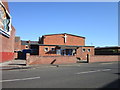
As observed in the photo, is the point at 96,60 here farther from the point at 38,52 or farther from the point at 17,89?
the point at 17,89

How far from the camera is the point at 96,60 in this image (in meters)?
30.1

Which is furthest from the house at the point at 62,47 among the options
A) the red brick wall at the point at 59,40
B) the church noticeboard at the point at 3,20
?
the church noticeboard at the point at 3,20

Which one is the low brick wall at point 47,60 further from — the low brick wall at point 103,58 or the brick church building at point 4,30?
the brick church building at point 4,30

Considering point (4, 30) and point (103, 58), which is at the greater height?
point (4, 30)

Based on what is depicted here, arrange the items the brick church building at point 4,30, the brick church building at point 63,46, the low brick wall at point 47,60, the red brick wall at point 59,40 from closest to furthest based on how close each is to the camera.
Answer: the low brick wall at point 47,60
the brick church building at point 4,30
the brick church building at point 63,46
the red brick wall at point 59,40

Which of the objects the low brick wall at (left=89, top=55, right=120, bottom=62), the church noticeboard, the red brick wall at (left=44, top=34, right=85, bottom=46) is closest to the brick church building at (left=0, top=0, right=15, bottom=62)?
the church noticeboard

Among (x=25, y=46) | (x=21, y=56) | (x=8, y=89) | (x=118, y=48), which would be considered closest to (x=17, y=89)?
(x=8, y=89)

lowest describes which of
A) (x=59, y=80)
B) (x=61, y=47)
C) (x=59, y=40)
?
(x=59, y=80)

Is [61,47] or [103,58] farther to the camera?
[61,47]

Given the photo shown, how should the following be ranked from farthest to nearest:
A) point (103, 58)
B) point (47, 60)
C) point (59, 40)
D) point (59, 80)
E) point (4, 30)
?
point (59, 40)
point (103, 58)
point (4, 30)
point (47, 60)
point (59, 80)

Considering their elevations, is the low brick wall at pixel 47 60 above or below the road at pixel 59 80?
above

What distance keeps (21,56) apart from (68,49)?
A: 56.0ft

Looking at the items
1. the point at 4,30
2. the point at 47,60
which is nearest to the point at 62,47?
the point at 47,60

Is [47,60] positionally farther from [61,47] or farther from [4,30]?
[61,47]
